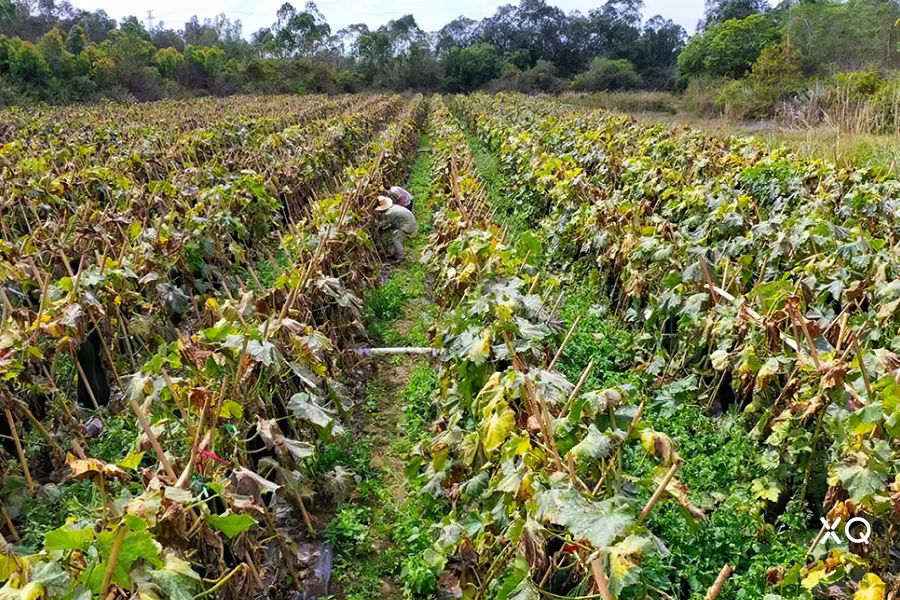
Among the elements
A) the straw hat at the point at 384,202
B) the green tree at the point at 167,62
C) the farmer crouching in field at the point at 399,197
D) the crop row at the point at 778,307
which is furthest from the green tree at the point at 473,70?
the crop row at the point at 778,307

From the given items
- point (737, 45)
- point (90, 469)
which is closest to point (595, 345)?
point (90, 469)

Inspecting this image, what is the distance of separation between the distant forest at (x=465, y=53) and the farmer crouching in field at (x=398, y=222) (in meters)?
20.6

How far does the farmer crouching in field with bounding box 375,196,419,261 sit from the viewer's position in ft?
26.5

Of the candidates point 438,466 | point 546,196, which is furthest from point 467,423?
point 546,196

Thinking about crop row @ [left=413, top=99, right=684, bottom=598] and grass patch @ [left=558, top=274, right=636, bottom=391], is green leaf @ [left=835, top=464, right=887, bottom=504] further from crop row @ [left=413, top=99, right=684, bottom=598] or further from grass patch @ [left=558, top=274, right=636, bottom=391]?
grass patch @ [left=558, top=274, right=636, bottom=391]

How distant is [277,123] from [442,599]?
16324 millimetres

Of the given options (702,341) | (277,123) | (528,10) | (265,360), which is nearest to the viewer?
(265,360)

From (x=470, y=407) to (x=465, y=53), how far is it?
6687cm

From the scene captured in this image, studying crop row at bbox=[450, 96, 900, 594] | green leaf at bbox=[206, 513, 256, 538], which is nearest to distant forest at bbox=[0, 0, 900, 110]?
crop row at bbox=[450, 96, 900, 594]

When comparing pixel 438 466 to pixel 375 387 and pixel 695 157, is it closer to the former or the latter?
pixel 375 387

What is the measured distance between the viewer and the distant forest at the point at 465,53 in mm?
33875

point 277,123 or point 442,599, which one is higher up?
point 277,123

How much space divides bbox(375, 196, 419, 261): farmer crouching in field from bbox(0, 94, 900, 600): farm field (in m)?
1.40

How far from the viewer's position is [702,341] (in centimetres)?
379
